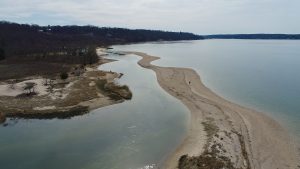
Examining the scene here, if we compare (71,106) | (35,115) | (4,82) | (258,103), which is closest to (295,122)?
(258,103)

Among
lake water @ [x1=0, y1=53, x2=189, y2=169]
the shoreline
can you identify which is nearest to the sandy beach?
lake water @ [x1=0, y1=53, x2=189, y2=169]

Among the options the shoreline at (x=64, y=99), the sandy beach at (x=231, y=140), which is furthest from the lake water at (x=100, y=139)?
the shoreline at (x=64, y=99)

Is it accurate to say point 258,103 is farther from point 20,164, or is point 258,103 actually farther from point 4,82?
point 4,82

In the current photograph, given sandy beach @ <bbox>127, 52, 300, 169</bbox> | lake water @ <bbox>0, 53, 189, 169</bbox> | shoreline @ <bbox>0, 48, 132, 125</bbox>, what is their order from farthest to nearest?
shoreline @ <bbox>0, 48, 132, 125</bbox> < lake water @ <bbox>0, 53, 189, 169</bbox> < sandy beach @ <bbox>127, 52, 300, 169</bbox>

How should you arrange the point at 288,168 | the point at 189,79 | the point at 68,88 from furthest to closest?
the point at 189,79 < the point at 68,88 < the point at 288,168

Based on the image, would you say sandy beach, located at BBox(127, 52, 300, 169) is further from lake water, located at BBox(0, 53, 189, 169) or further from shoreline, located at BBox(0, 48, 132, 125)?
shoreline, located at BBox(0, 48, 132, 125)

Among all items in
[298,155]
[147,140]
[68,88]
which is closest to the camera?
[298,155]
